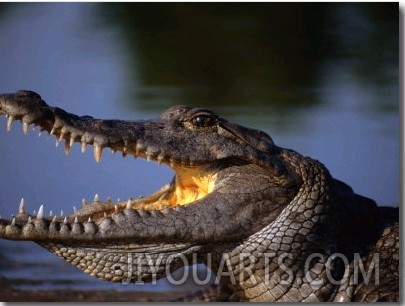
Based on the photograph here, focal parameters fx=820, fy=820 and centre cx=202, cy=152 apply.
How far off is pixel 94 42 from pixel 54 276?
4.53 ft

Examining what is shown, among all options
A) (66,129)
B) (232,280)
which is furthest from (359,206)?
(66,129)

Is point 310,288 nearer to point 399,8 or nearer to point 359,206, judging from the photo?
point 359,206

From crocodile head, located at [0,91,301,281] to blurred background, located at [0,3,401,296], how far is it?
61 cm

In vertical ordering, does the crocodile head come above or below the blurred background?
below

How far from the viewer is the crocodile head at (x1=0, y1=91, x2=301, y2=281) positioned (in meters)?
3.23

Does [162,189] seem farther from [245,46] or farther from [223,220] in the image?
[245,46]

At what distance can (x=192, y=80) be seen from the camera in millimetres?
5062

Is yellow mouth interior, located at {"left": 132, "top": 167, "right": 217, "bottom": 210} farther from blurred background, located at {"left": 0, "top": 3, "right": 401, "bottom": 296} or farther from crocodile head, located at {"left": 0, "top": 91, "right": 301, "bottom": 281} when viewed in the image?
blurred background, located at {"left": 0, "top": 3, "right": 401, "bottom": 296}

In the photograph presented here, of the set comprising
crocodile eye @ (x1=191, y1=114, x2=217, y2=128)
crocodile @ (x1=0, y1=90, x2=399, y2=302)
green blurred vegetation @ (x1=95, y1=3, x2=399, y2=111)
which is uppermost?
green blurred vegetation @ (x1=95, y1=3, x2=399, y2=111)

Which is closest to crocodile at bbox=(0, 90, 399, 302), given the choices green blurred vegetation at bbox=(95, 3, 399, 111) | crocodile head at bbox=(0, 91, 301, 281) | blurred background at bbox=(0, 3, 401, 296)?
crocodile head at bbox=(0, 91, 301, 281)

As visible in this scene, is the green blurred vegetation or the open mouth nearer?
the open mouth

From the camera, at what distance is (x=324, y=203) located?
356 cm

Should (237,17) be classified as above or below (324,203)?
above

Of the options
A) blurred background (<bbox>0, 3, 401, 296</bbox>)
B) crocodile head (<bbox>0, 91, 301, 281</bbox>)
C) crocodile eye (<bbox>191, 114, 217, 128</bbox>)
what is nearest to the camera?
crocodile head (<bbox>0, 91, 301, 281</bbox>)
